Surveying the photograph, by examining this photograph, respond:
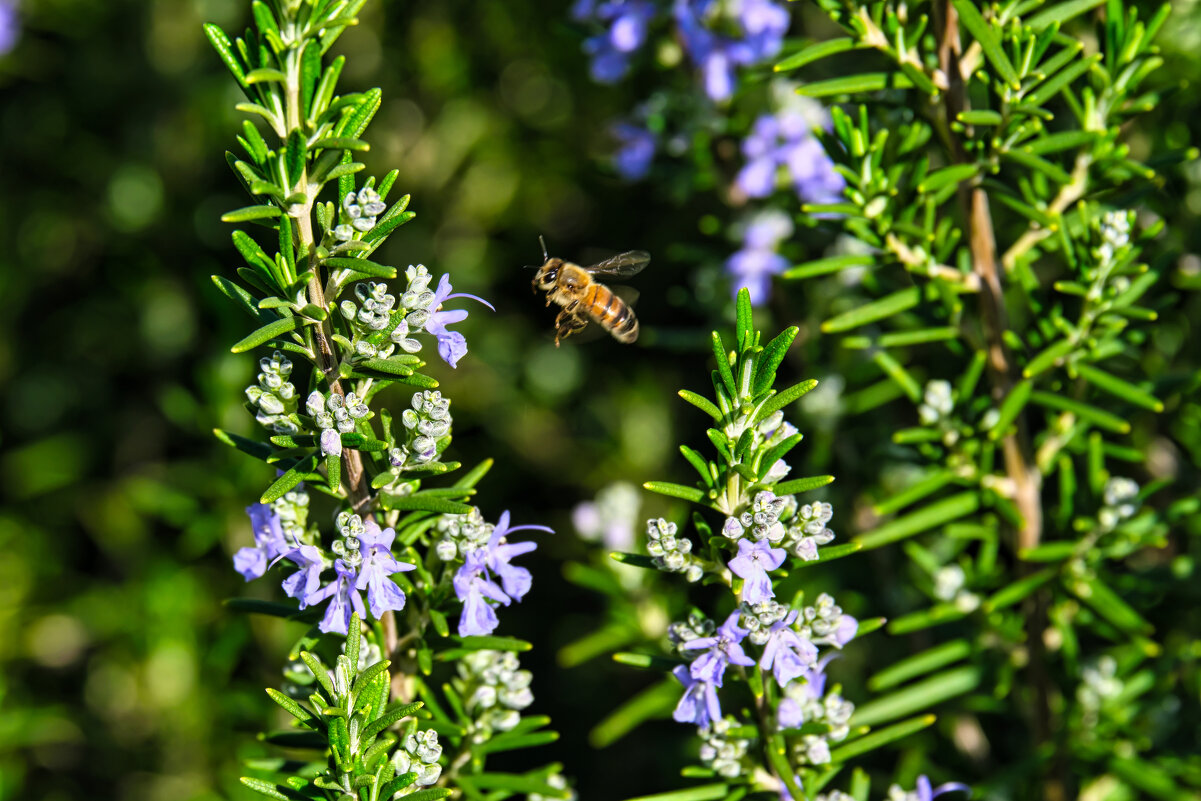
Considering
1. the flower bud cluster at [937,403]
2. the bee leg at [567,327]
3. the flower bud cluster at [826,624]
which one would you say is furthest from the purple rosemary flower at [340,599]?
the flower bud cluster at [937,403]

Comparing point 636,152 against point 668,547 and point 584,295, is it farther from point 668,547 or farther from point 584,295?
point 668,547

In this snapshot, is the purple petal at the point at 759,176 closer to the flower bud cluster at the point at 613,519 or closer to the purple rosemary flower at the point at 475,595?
the flower bud cluster at the point at 613,519

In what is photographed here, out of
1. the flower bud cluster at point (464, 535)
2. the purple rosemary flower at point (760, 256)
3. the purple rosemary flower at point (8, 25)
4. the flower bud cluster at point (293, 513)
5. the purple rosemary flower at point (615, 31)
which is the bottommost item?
the flower bud cluster at point (464, 535)

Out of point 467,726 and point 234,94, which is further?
point 234,94

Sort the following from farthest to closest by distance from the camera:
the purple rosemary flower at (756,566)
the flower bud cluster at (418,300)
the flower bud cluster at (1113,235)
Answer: the flower bud cluster at (1113,235) < the flower bud cluster at (418,300) < the purple rosemary flower at (756,566)

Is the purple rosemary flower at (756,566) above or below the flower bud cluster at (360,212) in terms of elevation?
below

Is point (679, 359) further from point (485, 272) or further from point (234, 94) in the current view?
point (234, 94)

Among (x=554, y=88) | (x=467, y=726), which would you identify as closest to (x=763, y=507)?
(x=467, y=726)
